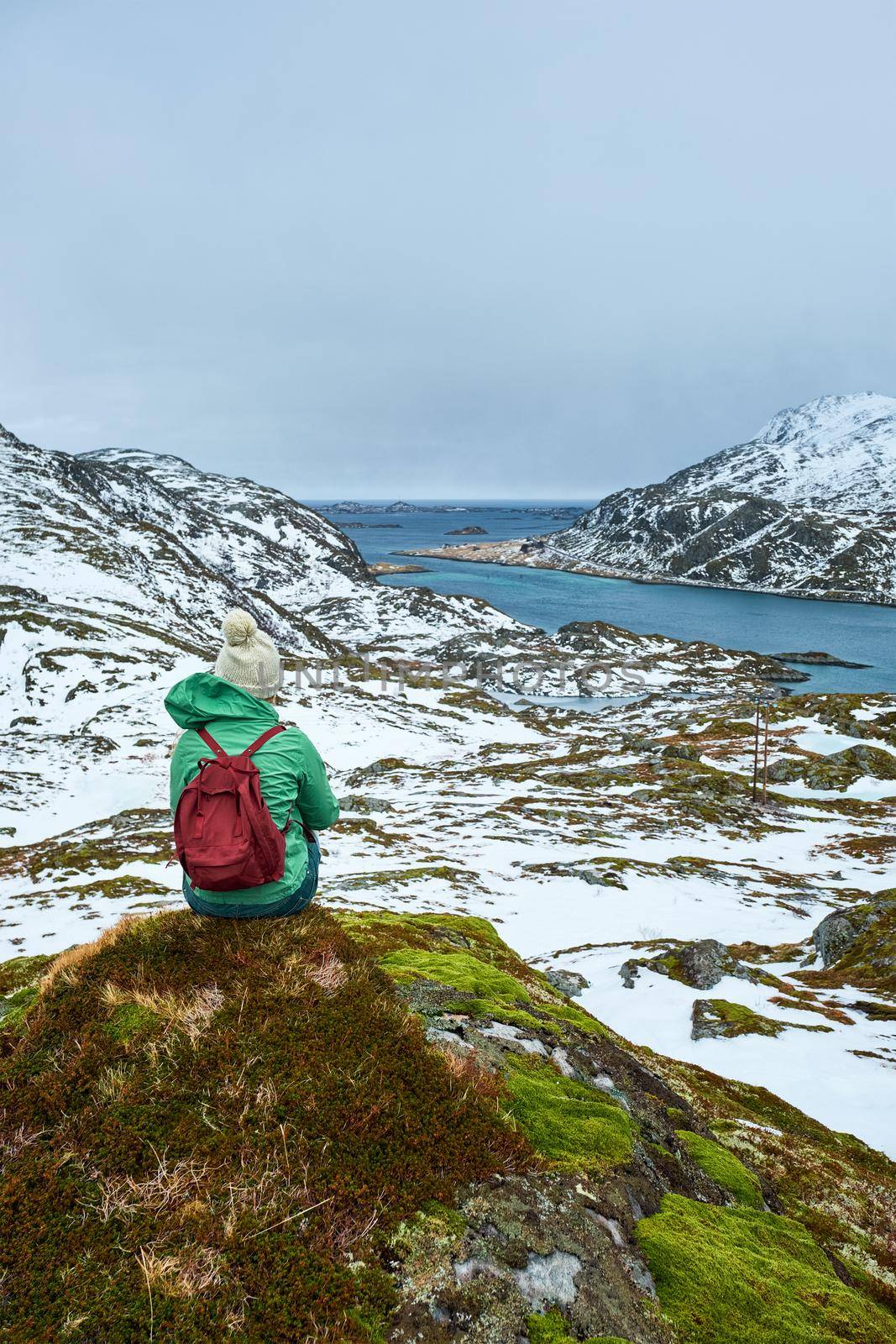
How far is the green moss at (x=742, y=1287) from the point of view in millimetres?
4031

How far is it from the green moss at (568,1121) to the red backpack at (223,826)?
3.22 m

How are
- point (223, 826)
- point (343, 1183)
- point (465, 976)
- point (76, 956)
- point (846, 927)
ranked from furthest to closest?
point (846, 927), point (465, 976), point (76, 956), point (223, 826), point (343, 1183)

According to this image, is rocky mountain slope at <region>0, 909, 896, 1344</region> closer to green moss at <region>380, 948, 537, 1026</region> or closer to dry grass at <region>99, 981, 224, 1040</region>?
dry grass at <region>99, 981, 224, 1040</region>

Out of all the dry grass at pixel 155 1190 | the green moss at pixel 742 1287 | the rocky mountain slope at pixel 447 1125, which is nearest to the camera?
the rocky mountain slope at pixel 447 1125

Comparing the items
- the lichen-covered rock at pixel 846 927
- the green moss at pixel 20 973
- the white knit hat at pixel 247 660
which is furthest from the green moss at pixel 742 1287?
the lichen-covered rock at pixel 846 927

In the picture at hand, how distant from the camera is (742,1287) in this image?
171 inches

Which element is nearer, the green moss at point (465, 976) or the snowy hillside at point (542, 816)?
the green moss at point (465, 976)

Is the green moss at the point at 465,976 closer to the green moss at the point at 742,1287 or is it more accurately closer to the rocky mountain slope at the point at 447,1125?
the rocky mountain slope at the point at 447,1125

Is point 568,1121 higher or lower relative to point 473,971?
higher

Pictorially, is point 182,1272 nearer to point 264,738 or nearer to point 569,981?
point 264,738

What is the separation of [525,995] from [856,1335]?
15.7 ft

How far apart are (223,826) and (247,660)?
69.6 inches

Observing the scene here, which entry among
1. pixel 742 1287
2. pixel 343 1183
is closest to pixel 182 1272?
pixel 343 1183

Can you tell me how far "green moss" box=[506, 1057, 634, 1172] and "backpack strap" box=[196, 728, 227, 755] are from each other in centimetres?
414
